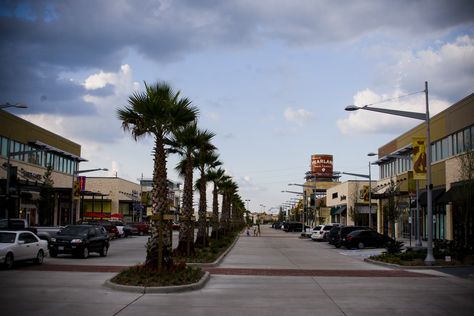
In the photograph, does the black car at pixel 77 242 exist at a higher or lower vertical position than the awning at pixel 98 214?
lower

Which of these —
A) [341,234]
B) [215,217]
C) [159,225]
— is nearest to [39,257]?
[159,225]

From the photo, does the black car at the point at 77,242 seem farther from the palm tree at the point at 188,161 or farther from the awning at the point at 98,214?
the awning at the point at 98,214

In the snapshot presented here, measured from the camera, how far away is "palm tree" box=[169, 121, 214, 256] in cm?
2841

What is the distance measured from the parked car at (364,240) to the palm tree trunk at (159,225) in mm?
25732

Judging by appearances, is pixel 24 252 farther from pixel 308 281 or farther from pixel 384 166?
pixel 384 166

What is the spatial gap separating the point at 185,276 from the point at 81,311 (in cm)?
542

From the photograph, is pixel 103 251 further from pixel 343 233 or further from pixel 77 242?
pixel 343 233

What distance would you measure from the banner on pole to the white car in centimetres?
1665

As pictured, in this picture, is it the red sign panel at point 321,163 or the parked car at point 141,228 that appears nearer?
the parked car at point 141,228

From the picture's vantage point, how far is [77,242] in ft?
91.7

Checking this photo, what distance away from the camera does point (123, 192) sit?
323ft

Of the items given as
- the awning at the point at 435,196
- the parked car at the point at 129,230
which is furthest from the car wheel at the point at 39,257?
the parked car at the point at 129,230

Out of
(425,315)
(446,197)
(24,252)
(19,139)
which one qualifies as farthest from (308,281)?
(19,139)

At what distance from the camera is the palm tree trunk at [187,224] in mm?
28000
